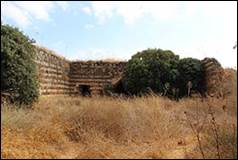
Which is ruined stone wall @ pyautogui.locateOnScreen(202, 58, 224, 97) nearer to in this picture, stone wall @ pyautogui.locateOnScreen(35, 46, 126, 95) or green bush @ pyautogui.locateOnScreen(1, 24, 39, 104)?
stone wall @ pyautogui.locateOnScreen(35, 46, 126, 95)

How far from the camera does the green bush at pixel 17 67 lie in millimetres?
10383

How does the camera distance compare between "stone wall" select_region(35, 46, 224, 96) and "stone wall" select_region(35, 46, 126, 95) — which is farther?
"stone wall" select_region(35, 46, 126, 95)

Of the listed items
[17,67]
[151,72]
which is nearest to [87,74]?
[151,72]

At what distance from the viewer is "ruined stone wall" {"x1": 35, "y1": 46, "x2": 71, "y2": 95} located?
Result: 1817cm

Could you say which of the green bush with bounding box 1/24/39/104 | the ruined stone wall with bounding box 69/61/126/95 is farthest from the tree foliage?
the green bush with bounding box 1/24/39/104

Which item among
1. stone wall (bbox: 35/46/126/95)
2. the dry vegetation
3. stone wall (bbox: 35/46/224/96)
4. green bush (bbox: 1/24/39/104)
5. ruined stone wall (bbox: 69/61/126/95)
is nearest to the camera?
the dry vegetation

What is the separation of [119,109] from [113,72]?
46.0 ft

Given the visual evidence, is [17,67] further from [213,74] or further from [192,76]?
[192,76]

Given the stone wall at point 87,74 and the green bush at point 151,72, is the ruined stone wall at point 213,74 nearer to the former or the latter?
the green bush at point 151,72

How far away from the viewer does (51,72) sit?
20062mm

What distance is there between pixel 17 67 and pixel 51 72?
9237mm

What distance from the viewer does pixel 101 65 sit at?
2434cm

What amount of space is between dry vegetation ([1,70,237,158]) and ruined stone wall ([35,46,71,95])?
7.37 m

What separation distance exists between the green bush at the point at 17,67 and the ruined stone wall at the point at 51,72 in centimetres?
498
